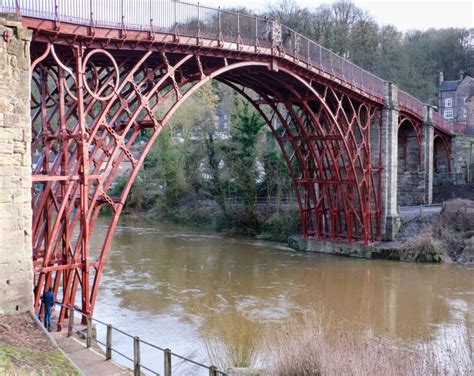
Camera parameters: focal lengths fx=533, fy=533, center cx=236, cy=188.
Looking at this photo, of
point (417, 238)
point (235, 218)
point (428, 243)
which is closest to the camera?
point (428, 243)

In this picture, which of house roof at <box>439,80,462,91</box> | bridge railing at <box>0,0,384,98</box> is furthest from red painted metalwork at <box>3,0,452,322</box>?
house roof at <box>439,80,462,91</box>

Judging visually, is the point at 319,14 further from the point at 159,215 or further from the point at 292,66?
the point at 292,66

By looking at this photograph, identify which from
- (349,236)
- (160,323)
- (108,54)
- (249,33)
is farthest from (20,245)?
(349,236)

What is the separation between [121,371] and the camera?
862 centimetres

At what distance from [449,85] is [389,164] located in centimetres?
3377

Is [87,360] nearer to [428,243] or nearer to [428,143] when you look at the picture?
[428,243]

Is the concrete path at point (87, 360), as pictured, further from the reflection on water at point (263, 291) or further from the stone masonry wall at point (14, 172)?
the reflection on water at point (263, 291)

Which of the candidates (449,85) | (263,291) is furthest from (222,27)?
(449,85)

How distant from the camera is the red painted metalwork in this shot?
38.0 feet

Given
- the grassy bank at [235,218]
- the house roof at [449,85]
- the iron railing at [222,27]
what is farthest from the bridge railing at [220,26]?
the house roof at [449,85]

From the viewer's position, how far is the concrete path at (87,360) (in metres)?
8.56

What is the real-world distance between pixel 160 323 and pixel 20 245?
6307mm

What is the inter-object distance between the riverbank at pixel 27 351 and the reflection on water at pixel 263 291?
3.81 meters

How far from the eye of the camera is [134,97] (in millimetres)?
Answer: 14375
